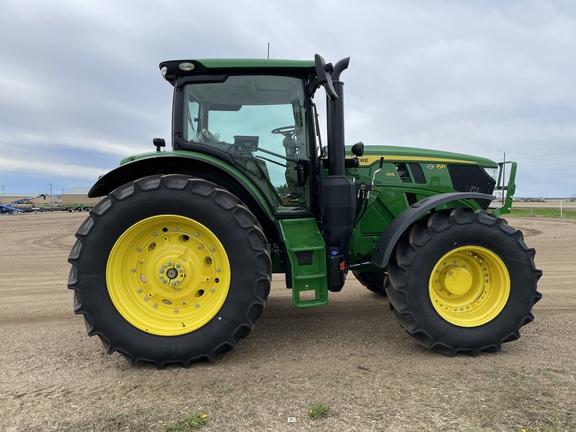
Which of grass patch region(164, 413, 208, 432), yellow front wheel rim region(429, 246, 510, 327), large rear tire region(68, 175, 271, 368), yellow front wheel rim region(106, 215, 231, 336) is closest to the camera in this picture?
grass patch region(164, 413, 208, 432)

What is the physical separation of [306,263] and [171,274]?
43.6 inches

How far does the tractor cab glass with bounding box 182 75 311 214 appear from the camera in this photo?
3.45 metres

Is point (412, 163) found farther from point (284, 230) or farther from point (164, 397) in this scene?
point (164, 397)

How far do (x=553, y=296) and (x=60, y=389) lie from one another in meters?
5.62

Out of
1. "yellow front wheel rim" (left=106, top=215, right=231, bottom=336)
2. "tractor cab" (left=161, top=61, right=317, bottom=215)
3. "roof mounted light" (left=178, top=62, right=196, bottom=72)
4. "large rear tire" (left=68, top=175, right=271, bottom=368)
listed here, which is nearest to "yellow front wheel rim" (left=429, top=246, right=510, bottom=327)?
"tractor cab" (left=161, top=61, right=317, bottom=215)

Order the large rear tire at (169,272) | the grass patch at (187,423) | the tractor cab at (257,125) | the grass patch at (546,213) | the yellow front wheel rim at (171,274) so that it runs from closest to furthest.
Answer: the grass patch at (187,423) < the large rear tire at (169,272) < the yellow front wheel rim at (171,274) < the tractor cab at (257,125) < the grass patch at (546,213)

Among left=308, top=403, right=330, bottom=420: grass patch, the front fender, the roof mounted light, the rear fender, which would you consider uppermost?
the roof mounted light

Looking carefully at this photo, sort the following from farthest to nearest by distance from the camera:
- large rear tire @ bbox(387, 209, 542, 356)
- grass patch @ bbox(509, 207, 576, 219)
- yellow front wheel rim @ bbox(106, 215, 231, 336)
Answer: grass patch @ bbox(509, 207, 576, 219) < large rear tire @ bbox(387, 209, 542, 356) < yellow front wheel rim @ bbox(106, 215, 231, 336)

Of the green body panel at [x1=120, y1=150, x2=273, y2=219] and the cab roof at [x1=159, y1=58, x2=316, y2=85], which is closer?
the green body panel at [x1=120, y1=150, x2=273, y2=219]

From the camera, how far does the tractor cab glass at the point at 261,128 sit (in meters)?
3.45

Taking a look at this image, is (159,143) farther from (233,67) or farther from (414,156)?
(414,156)

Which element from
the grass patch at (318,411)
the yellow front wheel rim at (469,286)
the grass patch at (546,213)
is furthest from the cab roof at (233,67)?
the grass patch at (546,213)

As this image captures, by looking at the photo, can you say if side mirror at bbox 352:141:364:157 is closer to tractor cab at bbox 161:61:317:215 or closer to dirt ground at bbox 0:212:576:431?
tractor cab at bbox 161:61:317:215

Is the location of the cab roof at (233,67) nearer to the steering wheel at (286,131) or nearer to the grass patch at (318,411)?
the steering wheel at (286,131)
